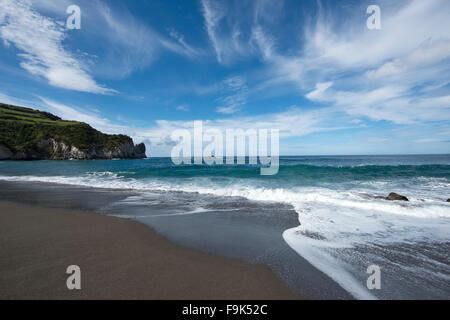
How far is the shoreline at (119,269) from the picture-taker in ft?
8.64

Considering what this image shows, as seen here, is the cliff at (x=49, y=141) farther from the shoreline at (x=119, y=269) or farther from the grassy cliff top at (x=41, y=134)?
the shoreline at (x=119, y=269)

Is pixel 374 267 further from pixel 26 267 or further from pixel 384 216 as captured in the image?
pixel 26 267

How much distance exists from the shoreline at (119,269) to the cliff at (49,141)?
3883 inches

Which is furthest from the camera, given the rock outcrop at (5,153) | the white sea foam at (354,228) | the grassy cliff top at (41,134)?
the grassy cliff top at (41,134)

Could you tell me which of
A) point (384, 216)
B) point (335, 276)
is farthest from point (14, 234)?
point (384, 216)

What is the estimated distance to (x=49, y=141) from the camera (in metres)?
79.6

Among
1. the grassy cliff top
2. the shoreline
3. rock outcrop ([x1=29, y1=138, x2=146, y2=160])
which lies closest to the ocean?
the shoreline

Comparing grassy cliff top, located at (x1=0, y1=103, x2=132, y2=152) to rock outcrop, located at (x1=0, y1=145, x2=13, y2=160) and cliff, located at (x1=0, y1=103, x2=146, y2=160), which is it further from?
rock outcrop, located at (x1=0, y1=145, x2=13, y2=160)

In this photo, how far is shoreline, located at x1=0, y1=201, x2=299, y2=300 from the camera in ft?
8.64

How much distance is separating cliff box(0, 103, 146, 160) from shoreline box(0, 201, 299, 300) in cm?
9862

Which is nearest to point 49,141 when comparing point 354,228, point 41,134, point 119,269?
point 41,134

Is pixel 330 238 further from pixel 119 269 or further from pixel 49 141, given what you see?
pixel 49 141

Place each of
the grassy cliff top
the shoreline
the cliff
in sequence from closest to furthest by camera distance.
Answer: the shoreline → the cliff → the grassy cliff top

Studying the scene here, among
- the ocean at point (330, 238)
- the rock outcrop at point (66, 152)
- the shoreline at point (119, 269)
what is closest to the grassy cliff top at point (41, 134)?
the rock outcrop at point (66, 152)
